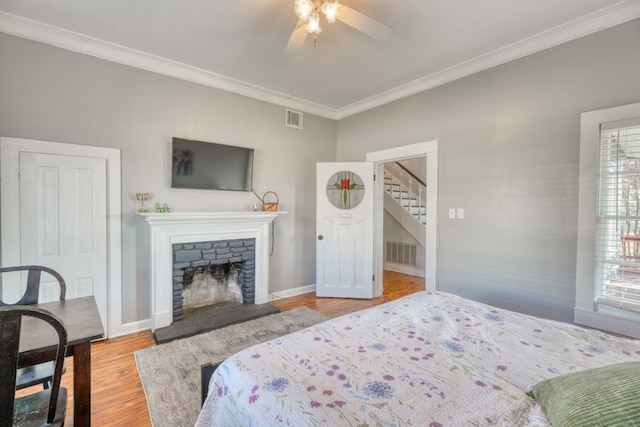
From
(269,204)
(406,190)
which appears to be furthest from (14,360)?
(406,190)

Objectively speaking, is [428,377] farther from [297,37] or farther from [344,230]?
[344,230]

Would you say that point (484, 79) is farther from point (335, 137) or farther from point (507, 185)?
point (335, 137)

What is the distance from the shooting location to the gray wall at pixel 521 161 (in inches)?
93.4

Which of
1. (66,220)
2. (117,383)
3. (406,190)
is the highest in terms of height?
(406,190)

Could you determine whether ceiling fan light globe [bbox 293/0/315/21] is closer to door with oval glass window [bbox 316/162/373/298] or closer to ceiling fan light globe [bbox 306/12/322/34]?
ceiling fan light globe [bbox 306/12/322/34]

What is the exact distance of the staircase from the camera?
19.1ft

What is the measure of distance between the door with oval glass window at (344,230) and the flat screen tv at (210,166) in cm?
108

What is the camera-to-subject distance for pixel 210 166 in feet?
11.1

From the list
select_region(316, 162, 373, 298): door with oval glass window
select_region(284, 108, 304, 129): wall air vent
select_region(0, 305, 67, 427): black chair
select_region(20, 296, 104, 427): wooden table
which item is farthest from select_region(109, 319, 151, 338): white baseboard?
select_region(284, 108, 304, 129): wall air vent

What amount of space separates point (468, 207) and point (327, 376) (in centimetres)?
264

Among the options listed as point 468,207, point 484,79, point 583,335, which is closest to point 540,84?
point 484,79

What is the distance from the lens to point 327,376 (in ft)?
3.60

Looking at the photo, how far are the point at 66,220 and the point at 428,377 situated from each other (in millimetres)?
3131

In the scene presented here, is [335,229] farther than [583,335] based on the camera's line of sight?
Yes
